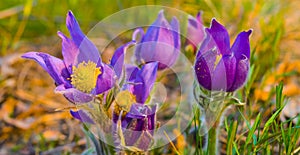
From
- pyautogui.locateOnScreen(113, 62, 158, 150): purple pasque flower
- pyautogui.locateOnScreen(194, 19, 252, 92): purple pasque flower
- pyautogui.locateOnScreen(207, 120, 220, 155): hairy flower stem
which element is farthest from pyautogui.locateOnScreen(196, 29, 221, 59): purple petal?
pyautogui.locateOnScreen(207, 120, 220, 155): hairy flower stem

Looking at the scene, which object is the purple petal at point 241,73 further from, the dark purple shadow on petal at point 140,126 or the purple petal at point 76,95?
the purple petal at point 76,95

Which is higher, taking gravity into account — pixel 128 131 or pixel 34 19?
pixel 34 19

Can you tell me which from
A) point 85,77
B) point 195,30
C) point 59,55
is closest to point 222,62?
point 85,77

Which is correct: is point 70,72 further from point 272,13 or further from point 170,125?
point 272,13

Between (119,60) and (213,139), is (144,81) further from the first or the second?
(213,139)

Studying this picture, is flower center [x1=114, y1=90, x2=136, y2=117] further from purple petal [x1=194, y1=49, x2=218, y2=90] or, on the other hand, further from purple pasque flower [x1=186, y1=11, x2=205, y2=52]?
purple pasque flower [x1=186, y1=11, x2=205, y2=52]

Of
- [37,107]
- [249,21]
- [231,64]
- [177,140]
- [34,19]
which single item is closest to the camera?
[231,64]

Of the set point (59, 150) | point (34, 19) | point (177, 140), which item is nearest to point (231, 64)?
point (177, 140)
